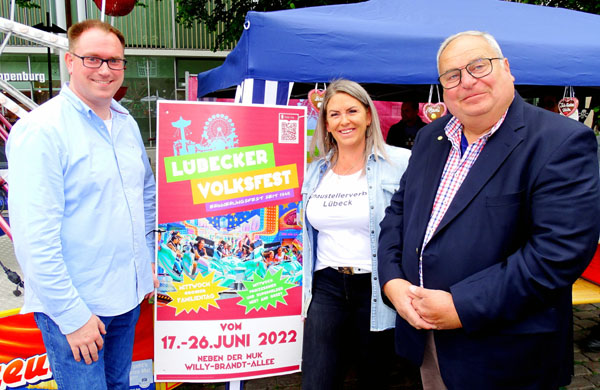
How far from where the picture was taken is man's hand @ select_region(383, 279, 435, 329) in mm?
1426

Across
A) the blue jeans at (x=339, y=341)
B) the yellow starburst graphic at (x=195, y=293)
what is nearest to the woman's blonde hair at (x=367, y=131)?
the blue jeans at (x=339, y=341)

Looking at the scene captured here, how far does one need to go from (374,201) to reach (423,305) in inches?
24.5

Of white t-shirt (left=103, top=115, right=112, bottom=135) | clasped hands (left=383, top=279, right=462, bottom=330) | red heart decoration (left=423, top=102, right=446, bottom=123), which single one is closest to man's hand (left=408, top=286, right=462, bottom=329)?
clasped hands (left=383, top=279, right=462, bottom=330)

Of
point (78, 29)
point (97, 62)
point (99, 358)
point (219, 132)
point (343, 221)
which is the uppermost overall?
point (78, 29)

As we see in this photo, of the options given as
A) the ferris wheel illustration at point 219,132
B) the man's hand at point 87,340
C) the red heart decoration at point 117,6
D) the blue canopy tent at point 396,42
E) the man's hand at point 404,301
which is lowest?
the man's hand at point 87,340

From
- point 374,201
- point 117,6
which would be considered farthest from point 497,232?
point 117,6

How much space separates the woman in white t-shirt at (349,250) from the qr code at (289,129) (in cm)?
19

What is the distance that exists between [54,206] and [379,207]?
1.29 metres

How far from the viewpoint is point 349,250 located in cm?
194

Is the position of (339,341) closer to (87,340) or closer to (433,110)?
(87,340)

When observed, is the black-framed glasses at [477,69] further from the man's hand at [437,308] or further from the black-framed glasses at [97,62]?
the black-framed glasses at [97,62]

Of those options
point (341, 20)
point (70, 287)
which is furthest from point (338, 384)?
point (341, 20)

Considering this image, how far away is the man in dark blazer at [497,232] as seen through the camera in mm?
1194

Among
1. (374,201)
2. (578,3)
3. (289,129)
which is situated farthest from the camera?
(578,3)
